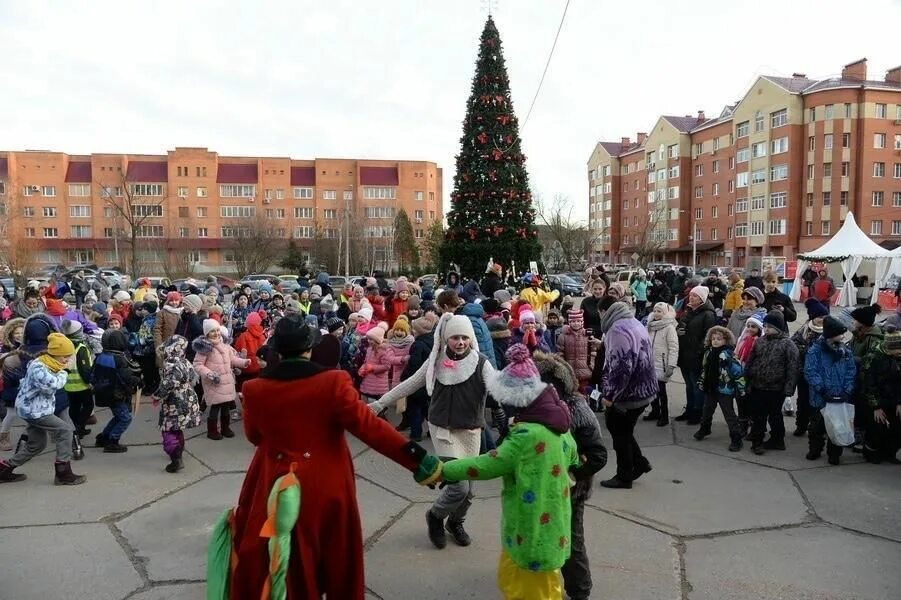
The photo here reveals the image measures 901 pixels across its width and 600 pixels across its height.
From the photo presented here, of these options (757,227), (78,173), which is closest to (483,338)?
(757,227)

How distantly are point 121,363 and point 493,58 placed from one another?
1323cm

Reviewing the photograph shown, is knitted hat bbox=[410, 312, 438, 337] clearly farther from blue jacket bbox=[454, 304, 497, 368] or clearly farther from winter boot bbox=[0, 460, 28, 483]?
winter boot bbox=[0, 460, 28, 483]

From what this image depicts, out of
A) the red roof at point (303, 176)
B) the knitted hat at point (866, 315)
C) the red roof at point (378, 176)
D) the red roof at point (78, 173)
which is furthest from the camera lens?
the red roof at point (378, 176)

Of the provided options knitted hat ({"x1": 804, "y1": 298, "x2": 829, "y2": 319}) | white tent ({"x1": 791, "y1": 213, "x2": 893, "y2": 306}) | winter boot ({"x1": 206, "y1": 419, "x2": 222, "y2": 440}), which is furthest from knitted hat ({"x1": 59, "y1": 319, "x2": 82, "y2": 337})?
white tent ({"x1": 791, "y1": 213, "x2": 893, "y2": 306})

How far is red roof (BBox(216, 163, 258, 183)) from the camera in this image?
251 feet

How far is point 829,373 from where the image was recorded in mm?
6418

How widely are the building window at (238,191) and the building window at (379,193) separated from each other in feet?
44.9

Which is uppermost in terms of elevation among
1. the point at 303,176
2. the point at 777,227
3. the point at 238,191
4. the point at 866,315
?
the point at 303,176

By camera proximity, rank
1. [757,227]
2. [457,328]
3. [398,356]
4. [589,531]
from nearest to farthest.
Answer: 1. [457,328]
2. [589,531]
3. [398,356]
4. [757,227]

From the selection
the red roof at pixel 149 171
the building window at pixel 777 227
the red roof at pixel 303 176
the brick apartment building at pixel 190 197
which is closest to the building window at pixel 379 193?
the brick apartment building at pixel 190 197

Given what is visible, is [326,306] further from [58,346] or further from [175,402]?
[58,346]

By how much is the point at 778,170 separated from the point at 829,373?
5978cm

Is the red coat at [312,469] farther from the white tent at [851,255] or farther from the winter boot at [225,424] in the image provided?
the white tent at [851,255]

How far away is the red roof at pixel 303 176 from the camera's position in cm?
7869
